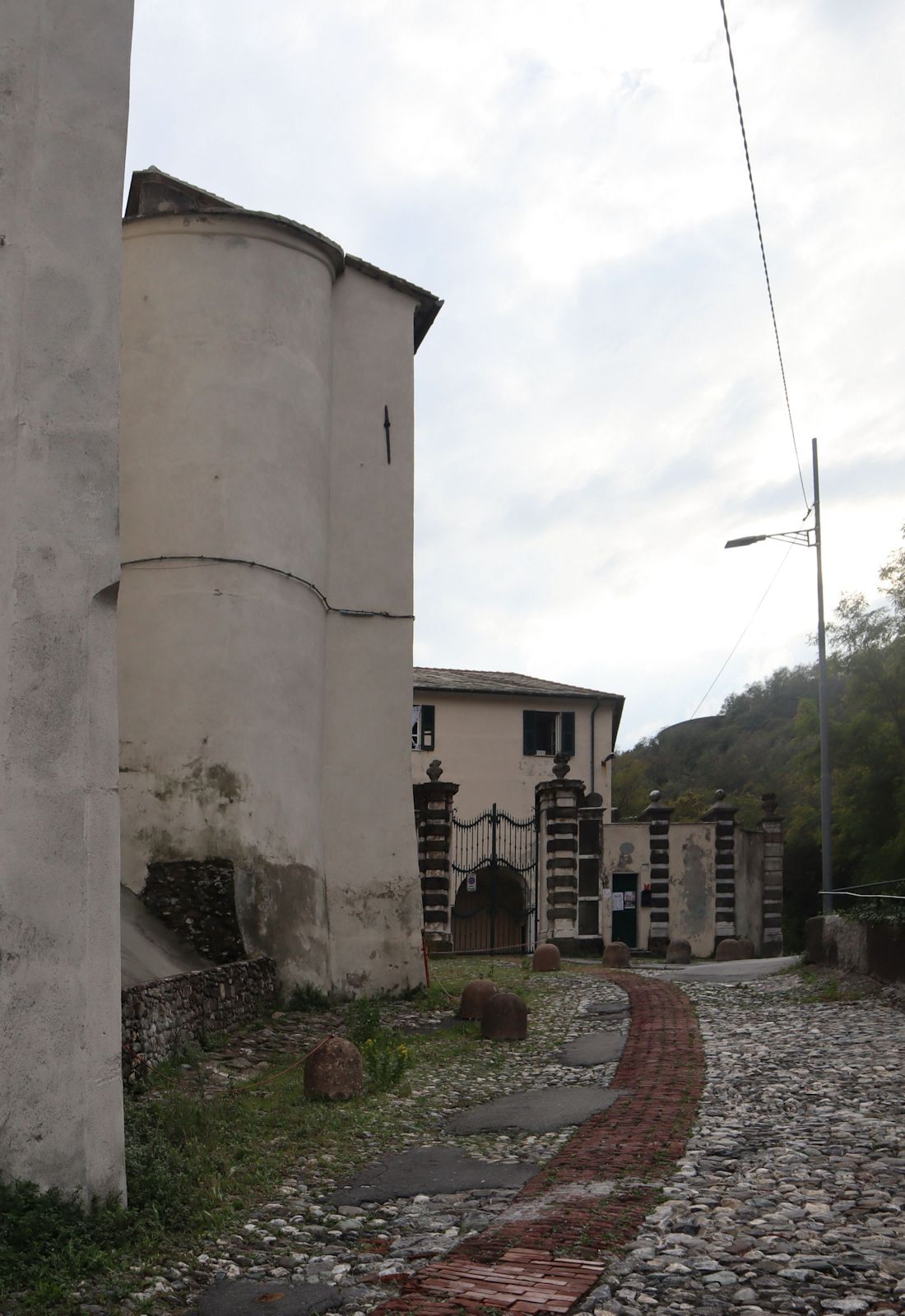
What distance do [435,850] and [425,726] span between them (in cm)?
1248

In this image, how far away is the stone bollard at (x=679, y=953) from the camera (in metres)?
25.1

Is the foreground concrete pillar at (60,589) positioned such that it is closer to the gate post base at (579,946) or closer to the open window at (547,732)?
the gate post base at (579,946)

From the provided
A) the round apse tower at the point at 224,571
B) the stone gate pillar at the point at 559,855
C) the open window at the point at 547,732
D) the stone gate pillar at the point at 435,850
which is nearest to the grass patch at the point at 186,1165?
the round apse tower at the point at 224,571

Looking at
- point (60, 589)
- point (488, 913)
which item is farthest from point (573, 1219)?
point (488, 913)

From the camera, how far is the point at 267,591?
15.9m

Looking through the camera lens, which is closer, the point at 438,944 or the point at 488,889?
the point at 438,944

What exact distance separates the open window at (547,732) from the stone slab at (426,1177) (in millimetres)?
32207

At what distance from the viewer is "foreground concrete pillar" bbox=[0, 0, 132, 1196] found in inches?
251

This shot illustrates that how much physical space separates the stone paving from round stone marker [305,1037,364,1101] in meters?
0.84

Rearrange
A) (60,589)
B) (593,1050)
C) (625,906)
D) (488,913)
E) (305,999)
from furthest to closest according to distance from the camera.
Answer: (488,913), (625,906), (305,999), (593,1050), (60,589)

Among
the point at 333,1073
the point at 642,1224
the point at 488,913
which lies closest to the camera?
the point at 642,1224

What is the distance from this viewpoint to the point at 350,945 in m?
16.9

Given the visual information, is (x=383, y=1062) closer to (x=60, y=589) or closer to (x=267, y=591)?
(x=60, y=589)

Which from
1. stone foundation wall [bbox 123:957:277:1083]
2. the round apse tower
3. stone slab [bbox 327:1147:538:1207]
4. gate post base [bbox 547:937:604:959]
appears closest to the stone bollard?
gate post base [bbox 547:937:604:959]
